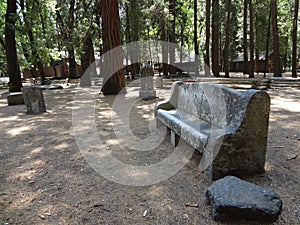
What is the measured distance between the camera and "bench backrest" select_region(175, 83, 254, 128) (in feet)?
8.84

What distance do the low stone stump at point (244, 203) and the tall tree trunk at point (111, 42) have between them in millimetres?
9359

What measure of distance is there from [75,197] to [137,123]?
134 inches

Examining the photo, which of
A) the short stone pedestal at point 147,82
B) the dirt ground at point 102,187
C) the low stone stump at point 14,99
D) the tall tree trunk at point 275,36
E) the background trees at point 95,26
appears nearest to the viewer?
the dirt ground at point 102,187

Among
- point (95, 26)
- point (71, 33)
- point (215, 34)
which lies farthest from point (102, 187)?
point (215, 34)

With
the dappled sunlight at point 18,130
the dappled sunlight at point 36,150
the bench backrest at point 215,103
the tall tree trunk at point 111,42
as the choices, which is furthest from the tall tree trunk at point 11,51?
the bench backrest at point 215,103

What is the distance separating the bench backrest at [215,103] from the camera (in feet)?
8.84

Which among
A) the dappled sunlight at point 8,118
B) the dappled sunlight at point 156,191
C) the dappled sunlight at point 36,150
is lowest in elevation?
the dappled sunlight at point 156,191

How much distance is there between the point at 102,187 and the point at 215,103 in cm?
179

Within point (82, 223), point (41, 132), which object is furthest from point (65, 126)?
point (82, 223)

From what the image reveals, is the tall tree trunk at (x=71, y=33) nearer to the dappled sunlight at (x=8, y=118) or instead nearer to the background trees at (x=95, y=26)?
the background trees at (x=95, y=26)

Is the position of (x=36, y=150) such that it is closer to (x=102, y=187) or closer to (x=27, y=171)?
(x=27, y=171)

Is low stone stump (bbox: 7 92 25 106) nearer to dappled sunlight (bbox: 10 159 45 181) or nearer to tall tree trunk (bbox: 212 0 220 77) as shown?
dappled sunlight (bbox: 10 159 45 181)

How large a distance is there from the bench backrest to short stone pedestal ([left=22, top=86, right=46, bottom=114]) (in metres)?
5.00

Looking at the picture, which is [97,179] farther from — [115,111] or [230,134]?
[115,111]
